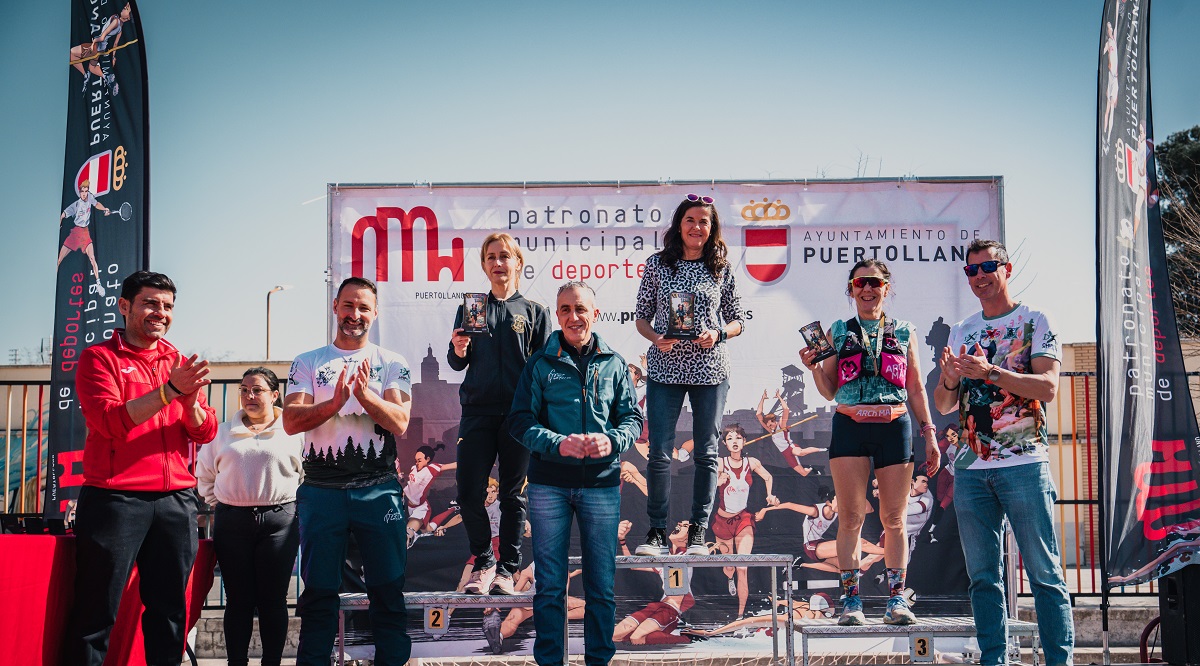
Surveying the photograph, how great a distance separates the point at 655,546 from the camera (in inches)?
194

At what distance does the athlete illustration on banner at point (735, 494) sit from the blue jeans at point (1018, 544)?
2.07 metres

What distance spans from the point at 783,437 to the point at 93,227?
4.39m

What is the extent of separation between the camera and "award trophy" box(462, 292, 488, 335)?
4832 millimetres

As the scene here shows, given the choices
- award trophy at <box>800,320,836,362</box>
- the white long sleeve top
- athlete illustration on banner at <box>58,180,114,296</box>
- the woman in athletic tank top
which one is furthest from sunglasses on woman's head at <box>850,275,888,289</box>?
athlete illustration on banner at <box>58,180,114,296</box>

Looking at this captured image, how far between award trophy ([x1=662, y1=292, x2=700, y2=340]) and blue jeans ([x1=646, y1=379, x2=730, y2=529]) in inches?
11.5

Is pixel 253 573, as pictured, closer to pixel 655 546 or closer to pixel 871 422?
pixel 655 546

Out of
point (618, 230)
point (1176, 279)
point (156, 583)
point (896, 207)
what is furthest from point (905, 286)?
point (1176, 279)

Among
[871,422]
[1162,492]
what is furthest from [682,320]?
[1162,492]

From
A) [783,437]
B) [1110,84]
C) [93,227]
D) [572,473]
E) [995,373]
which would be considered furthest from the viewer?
[783,437]

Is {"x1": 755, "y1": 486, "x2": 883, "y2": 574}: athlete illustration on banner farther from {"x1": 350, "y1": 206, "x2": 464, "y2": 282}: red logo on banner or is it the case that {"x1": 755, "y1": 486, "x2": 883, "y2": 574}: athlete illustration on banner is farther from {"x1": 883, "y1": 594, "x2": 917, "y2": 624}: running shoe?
{"x1": 350, "y1": 206, "x2": 464, "y2": 282}: red logo on banner

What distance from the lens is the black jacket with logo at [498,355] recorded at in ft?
15.9

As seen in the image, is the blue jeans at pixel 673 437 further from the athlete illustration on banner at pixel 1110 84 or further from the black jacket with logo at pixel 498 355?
the athlete illustration on banner at pixel 1110 84

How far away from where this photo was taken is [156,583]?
13.0ft

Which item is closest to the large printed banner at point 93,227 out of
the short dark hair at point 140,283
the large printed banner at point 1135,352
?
the short dark hair at point 140,283
